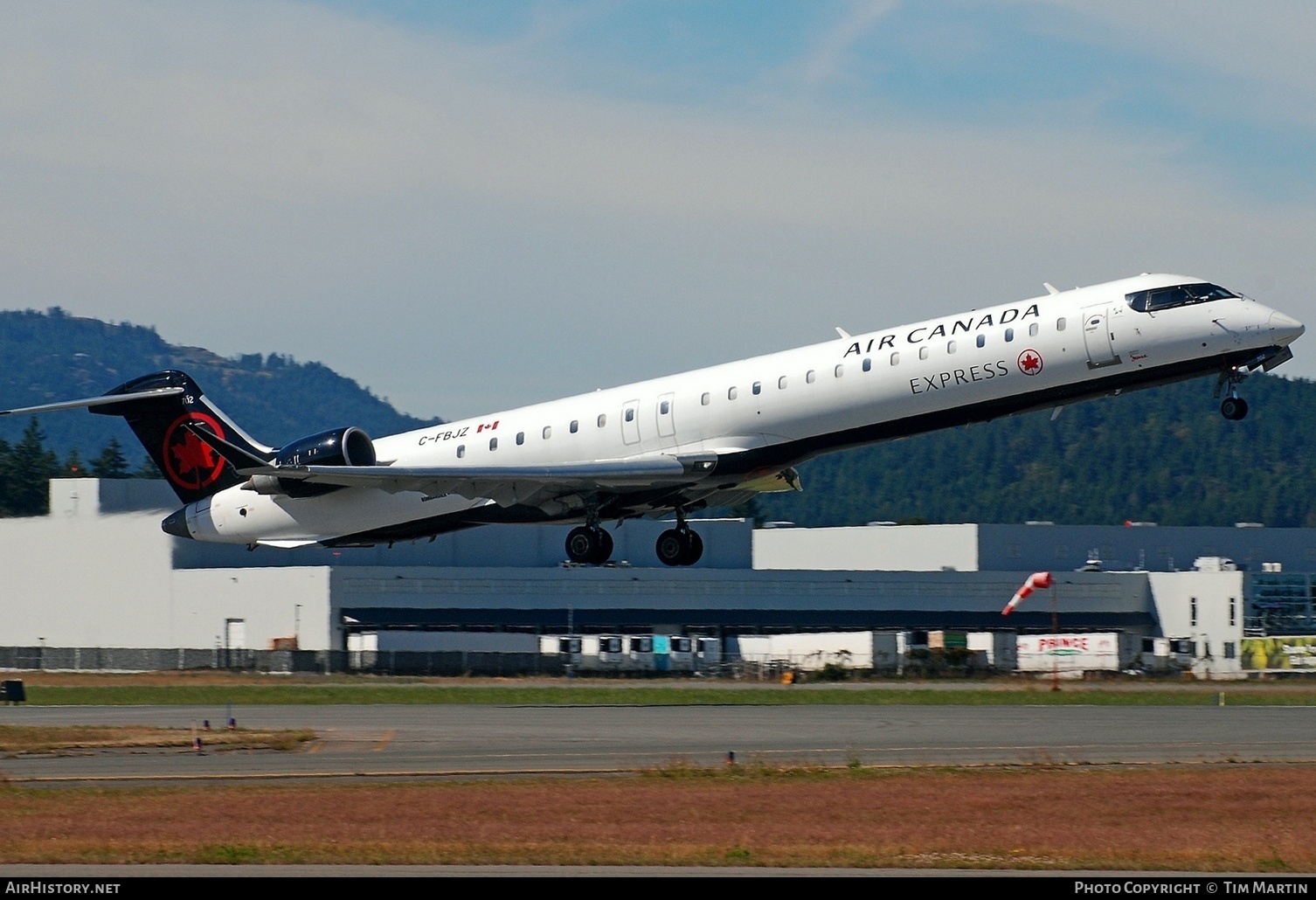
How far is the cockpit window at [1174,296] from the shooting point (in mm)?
29203

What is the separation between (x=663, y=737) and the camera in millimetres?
34844

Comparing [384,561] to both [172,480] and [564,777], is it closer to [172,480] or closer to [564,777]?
[172,480]

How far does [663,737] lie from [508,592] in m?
37.5

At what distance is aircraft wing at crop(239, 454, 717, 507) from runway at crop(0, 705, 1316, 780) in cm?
511

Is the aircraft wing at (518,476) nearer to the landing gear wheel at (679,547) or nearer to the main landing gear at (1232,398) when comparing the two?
the landing gear wheel at (679,547)

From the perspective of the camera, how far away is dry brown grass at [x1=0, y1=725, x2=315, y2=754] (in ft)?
108

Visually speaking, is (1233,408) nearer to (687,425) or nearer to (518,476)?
(687,425)

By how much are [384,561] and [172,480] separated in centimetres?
3170

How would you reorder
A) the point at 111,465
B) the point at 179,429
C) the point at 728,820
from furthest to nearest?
1. the point at 111,465
2. the point at 179,429
3. the point at 728,820

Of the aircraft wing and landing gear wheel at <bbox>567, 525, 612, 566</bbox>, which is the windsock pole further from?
the aircraft wing

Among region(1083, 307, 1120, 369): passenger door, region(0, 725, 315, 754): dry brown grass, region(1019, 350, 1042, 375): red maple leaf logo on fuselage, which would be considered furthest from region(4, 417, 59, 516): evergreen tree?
region(1083, 307, 1120, 369): passenger door

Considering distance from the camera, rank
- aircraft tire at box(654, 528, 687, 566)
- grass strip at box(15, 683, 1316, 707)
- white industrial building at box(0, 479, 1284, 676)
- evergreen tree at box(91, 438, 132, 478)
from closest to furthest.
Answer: aircraft tire at box(654, 528, 687, 566) < grass strip at box(15, 683, 1316, 707) < white industrial building at box(0, 479, 1284, 676) < evergreen tree at box(91, 438, 132, 478)

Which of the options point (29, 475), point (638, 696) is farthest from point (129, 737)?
point (29, 475)

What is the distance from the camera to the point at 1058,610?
78750 millimetres
